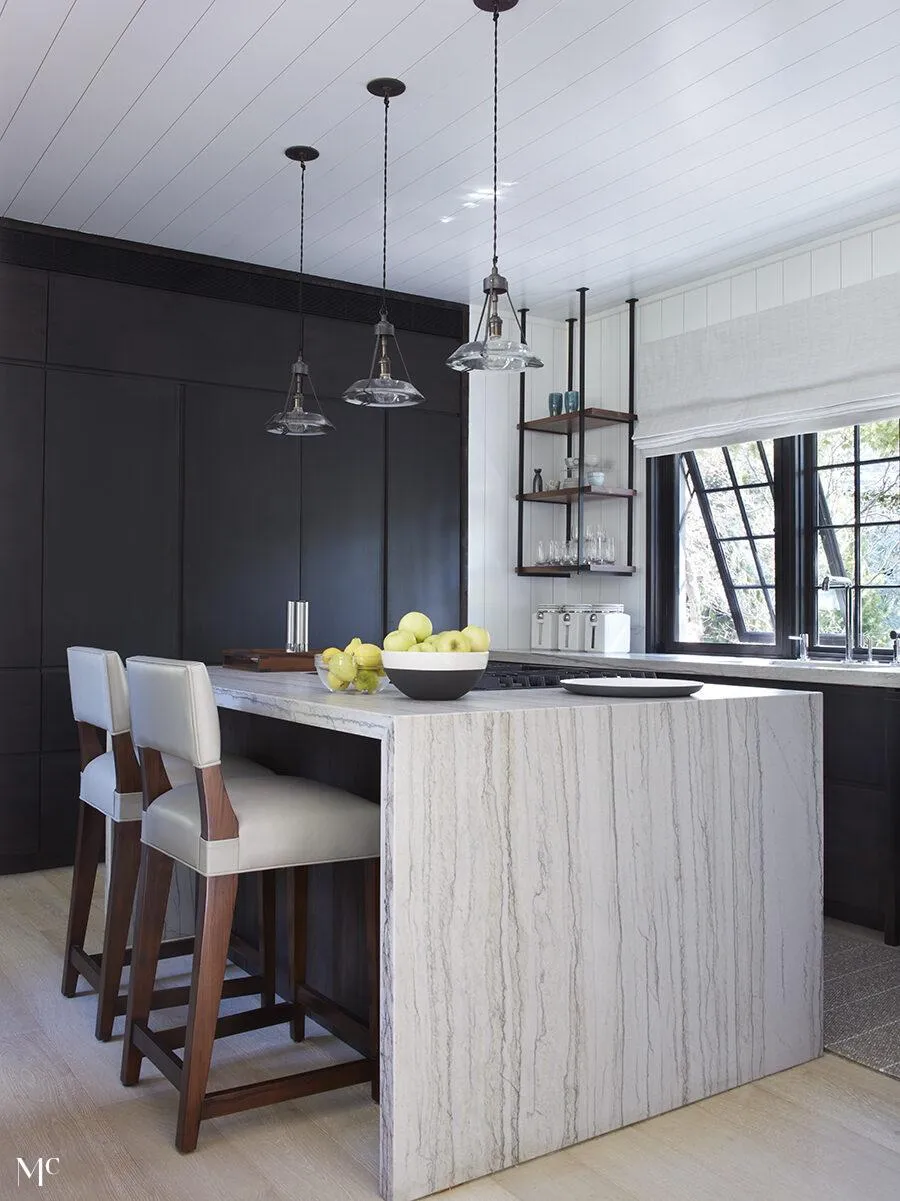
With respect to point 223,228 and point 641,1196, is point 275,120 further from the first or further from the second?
point 641,1196

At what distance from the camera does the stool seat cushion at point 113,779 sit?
2.63m

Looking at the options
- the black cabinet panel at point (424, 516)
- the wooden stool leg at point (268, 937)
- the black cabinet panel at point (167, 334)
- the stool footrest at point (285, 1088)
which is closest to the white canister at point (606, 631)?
the black cabinet panel at point (424, 516)

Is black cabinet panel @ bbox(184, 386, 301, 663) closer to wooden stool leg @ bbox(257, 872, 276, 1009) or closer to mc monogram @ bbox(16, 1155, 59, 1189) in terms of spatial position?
wooden stool leg @ bbox(257, 872, 276, 1009)

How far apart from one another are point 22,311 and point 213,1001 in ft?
10.7

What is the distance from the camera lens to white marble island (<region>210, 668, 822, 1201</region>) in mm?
1919

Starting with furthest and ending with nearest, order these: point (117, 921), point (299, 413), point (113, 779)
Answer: point (299, 413) < point (113, 779) < point (117, 921)

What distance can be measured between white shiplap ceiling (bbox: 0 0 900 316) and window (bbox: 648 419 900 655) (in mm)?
909

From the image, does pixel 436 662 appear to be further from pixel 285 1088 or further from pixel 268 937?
pixel 268 937

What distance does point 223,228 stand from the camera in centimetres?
441

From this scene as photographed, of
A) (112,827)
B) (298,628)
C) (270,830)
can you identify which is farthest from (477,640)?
(298,628)

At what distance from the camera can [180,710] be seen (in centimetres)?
208

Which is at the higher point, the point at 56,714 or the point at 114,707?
the point at 114,707

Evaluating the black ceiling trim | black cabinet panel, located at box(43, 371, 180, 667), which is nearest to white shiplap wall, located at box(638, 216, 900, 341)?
the black ceiling trim

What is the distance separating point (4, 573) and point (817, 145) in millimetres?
3395
